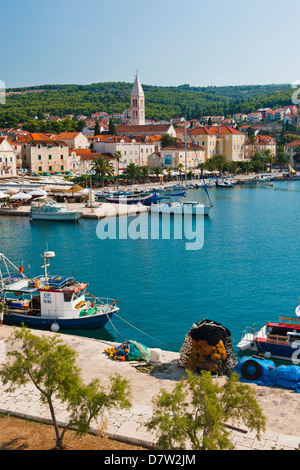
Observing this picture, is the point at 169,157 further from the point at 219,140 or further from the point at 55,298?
the point at 55,298

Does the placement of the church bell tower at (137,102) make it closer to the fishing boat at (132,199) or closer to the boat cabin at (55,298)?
the fishing boat at (132,199)

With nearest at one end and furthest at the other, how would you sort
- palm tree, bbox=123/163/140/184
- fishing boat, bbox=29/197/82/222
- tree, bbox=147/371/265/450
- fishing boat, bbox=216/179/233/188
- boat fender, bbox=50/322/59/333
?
tree, bbox=147/371/265/450
boat fender, bbox=50/322/59/333
fishing boat, bbox=29/197/82/222
palm tree, bbox=123/163/140/184
fishing boat, bbox=216/179/233/188

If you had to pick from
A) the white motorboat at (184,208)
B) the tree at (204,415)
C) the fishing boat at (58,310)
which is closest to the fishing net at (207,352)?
the fishing boat at (58,310)

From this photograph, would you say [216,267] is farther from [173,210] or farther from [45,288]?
[173,210]

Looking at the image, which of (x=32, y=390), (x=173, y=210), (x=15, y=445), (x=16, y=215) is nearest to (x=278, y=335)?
(x=32, y=390)

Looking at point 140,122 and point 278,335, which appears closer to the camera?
point 278,335

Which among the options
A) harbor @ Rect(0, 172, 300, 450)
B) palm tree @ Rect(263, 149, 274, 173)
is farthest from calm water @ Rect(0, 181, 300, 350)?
palm tree @ Rect(263, 149, 274, 173)

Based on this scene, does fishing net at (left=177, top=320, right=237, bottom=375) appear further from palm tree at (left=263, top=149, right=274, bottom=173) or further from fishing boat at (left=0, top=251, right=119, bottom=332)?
palm tree at (left=263, top=149, right=274, bottom=173)

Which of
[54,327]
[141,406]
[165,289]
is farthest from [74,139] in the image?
[141,406]
